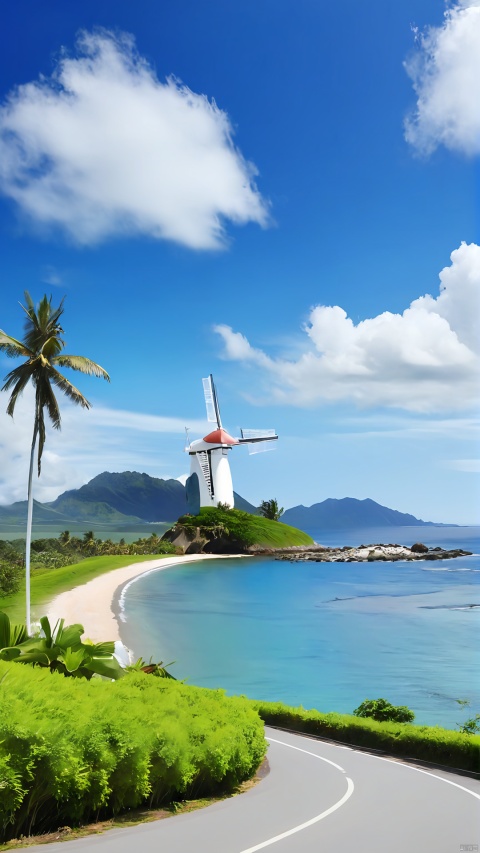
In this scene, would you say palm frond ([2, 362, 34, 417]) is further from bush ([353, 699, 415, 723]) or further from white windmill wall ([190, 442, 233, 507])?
white windmill wall ([190, 442, 233, 507])

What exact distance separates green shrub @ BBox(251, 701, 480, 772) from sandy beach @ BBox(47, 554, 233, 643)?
13192mm

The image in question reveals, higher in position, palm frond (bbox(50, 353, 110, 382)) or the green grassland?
palm frond (bbox(50, 353, 110, 382))

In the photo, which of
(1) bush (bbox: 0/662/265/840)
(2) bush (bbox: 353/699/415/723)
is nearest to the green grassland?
(2) bush (bbox: 353/699/415/723)

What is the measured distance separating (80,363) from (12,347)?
9.15ft

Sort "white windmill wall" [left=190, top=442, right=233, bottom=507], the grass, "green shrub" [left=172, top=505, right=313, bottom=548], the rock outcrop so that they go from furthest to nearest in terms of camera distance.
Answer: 1. "white windmill wall" [left=190, top=442, right=233, bottom=507]
2. the rock outcrop
3. "green shrub" [left=172, top=505, right=313, bottom=548]
4. the grass

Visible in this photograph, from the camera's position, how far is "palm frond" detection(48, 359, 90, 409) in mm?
28547

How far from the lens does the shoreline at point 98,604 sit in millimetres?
34594

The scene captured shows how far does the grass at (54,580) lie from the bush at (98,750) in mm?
29162

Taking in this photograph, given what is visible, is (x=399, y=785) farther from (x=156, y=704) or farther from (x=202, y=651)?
(x=202, y=651)

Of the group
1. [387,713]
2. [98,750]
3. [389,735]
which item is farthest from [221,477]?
[98,750]

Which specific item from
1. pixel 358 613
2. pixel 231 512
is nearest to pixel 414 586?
pixel 358 613

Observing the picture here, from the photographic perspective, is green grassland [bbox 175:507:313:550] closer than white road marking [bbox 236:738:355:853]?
No

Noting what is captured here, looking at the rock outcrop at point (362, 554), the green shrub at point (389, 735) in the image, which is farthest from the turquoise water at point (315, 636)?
the rock outcrop at point (362, 554)

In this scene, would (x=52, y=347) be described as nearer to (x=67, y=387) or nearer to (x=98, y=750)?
(x=67, y=387)
